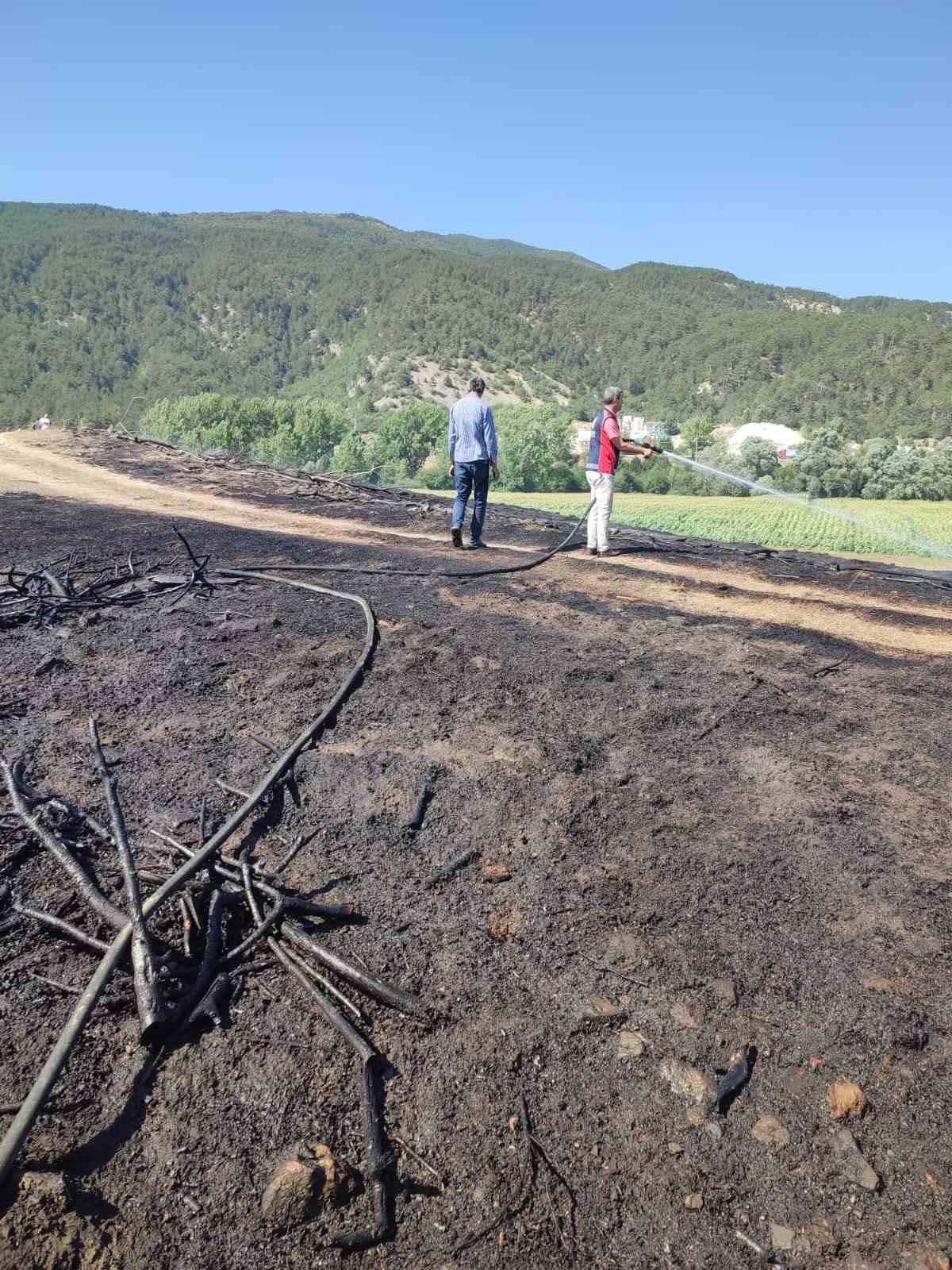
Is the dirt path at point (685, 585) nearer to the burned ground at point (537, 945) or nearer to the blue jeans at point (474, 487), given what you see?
the blue jeans at point (474, 487)

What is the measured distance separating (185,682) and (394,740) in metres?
1.66

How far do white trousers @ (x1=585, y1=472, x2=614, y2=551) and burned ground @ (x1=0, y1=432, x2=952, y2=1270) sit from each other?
3862mm

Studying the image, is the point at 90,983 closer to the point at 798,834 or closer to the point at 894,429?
the point at 798,834

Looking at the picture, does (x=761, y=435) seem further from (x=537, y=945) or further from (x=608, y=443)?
(x=537, y=945)

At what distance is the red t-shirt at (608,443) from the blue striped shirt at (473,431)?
124cm

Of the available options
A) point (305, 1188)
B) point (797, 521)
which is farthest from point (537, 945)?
point (797, 521)

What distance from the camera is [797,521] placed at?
1942 cm

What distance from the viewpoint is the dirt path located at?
305 inches

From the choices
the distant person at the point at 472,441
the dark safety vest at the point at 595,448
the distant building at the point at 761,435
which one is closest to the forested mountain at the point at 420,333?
the distant building at the point at 761,435

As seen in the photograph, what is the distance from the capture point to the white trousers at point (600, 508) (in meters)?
10.2

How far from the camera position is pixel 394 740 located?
5.03 metres

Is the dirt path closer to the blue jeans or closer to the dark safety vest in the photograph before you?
the blue jeans

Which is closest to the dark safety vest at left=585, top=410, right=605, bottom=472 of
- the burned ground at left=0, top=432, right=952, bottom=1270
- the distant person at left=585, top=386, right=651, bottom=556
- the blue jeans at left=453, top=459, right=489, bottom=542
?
the distant person at left=585, top=386, right=651, bottom=556

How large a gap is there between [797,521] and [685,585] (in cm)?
1156
